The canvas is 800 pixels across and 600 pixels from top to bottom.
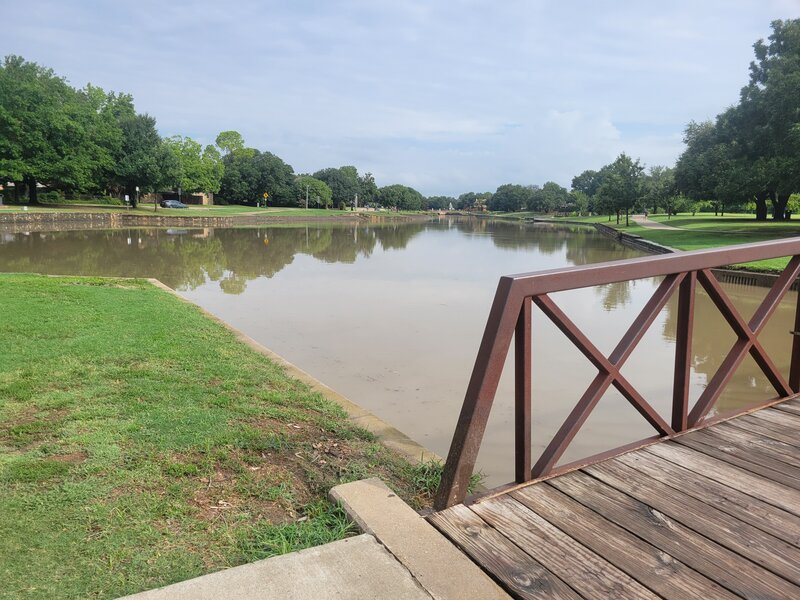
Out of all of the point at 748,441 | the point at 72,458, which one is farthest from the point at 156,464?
the point at 748,441

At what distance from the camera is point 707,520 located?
248 centimetres

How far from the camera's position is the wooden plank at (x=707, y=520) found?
2.20 meters

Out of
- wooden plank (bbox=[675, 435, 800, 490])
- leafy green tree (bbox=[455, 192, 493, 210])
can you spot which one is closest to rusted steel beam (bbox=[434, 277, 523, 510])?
wooden plank (bbox=[675, 435, 800, 490])

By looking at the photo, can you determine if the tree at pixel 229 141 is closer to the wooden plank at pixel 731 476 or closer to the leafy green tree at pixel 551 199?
the leafy green tree at pixel 551 199

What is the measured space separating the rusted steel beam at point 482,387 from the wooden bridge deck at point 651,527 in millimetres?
156

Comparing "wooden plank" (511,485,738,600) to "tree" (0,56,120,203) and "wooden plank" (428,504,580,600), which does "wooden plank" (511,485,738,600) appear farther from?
"tree" (0,56,120,203)

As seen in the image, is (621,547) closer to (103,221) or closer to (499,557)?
(499,557)

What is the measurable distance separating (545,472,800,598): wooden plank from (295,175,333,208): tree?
87.8 metres

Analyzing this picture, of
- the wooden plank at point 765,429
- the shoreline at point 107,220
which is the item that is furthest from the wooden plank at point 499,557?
the shoreline at point 107,220

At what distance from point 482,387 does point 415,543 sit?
28.1 inches

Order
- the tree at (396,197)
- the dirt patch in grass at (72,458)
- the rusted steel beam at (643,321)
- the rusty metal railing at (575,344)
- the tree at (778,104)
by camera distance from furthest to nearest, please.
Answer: the tree at (396,197) < the tree at (778,104) < the dirt patch in grass at (72,458) < the rusted steel beam at (643,321) < the rusty metal railing at (575,344)

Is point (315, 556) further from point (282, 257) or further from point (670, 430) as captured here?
point (282, 257)

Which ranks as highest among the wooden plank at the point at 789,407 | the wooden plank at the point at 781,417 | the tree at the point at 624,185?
the tree at the point at 624,185

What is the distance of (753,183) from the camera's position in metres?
27.8
